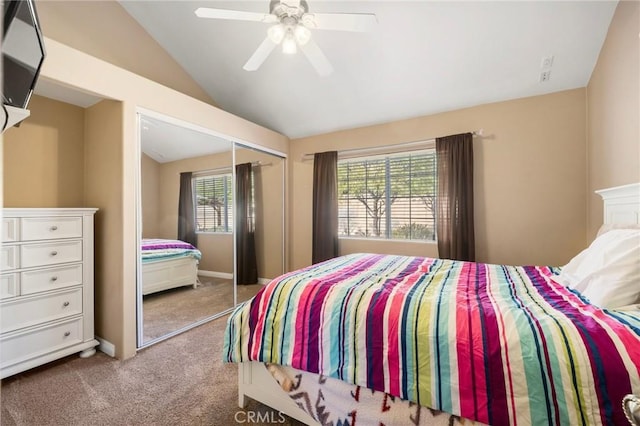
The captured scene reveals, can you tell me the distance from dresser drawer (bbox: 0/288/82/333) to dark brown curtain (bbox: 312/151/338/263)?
2.53 metres

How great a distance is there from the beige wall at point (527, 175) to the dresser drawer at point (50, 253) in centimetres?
338

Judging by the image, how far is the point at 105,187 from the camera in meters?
2.35

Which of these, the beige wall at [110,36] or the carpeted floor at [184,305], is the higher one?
the beige wall at [110,36]

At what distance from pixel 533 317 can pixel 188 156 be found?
2.95m

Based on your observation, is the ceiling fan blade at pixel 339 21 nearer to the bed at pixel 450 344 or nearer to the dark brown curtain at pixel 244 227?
the bed at pixel 450 344

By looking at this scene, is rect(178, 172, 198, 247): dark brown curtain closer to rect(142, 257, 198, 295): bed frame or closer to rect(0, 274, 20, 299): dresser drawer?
rect(142, 257, 198, 295): bed frame

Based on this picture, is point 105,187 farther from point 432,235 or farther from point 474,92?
point 474,92

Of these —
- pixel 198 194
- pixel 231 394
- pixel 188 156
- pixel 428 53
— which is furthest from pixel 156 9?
pixel 231 394

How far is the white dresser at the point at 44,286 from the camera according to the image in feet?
6.25

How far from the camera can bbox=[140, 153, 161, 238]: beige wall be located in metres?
2.38

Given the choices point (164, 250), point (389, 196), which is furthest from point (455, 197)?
point (164, 250)

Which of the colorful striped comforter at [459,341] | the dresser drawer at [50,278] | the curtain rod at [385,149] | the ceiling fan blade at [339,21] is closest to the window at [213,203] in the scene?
the dresser drawer at [50,278]

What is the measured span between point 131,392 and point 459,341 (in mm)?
1990

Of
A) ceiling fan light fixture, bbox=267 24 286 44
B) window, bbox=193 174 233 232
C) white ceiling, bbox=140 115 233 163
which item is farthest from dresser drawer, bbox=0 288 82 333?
ceiling fan light fixture, bbox=267 24 286 44
